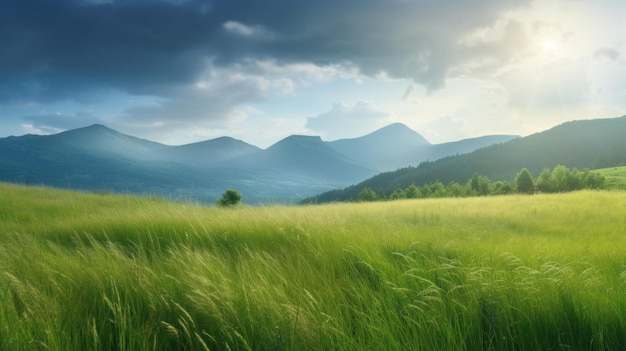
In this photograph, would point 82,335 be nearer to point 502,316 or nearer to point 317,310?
point 317,310

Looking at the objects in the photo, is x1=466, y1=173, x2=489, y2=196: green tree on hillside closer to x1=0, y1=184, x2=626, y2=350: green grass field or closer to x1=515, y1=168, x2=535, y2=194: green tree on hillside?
x1=515, y1=168, x2=535, y2=194: green tree on hillside

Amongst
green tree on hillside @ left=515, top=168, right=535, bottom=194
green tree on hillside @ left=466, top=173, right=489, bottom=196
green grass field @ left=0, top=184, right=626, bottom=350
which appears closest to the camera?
green grass field @ left=0, top=184, right=626, bottom=350

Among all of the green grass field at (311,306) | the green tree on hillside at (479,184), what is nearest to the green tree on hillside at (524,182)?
the green tree on hillside at (479,184)

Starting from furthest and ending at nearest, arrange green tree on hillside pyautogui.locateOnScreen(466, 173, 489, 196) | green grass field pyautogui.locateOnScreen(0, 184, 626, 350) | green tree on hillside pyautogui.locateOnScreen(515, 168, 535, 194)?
green tree on hillside pyautogui.locateOnScreen(466, 173, 489, 196)
green tree on hillside pyautogui.locateOnScreen(515, 168, 535, 194)
green grass field pyautogui.locateOnScreen(0, 184, 626, 350)

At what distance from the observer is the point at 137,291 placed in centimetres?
345

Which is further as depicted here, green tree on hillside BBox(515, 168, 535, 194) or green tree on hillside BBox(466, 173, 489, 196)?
green tree on hillside BBox(466, 173, 489, 196)

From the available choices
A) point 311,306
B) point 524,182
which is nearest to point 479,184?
point 524,182

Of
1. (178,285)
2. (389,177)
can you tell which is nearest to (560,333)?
(178,285)

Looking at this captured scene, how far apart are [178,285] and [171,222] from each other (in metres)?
4.38

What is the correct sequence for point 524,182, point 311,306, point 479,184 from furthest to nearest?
1. point 479,184
2. point 524,182
3. point 311,306

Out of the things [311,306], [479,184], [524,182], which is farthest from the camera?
[479,184]

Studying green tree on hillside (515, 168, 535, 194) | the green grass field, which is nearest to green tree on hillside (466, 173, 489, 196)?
green tree on hillside (515, 168, 535, 194)

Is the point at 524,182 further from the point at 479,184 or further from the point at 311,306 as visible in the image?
the point at 311,306

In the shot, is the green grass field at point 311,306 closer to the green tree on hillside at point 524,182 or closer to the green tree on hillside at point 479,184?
the green tree on hillside at point 524,182
